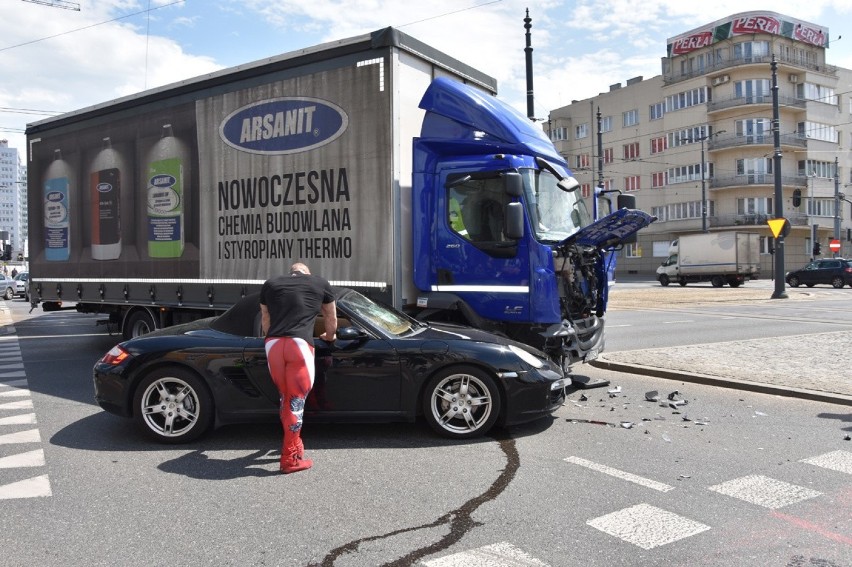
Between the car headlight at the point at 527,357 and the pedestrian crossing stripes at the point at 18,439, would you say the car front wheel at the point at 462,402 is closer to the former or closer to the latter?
the car headlight at the point at 527,357

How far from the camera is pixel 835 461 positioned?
5.14m

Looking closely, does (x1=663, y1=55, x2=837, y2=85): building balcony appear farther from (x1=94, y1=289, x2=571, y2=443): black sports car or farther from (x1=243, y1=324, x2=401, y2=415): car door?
(x1=243, y1=324, x2=401, y2=415): car door

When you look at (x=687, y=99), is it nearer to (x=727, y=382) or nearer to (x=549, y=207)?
(x=727, y=382)

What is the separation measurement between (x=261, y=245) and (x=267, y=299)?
3695mm

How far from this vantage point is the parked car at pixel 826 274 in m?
35.5

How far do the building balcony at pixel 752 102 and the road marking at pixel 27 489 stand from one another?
2354 inches

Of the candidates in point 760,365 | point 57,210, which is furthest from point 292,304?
point 57,210

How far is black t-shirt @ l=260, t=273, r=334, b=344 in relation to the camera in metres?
5.04

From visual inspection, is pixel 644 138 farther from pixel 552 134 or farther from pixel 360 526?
pixel 360 526

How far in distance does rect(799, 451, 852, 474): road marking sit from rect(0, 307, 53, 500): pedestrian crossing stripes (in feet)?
17.9

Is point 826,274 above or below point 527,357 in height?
above

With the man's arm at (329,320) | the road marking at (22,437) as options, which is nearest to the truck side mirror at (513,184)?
the man's arm at (329,320)

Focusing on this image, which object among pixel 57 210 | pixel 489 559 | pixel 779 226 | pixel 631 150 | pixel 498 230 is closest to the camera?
pixel 489 559

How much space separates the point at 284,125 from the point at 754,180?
2208 inches
